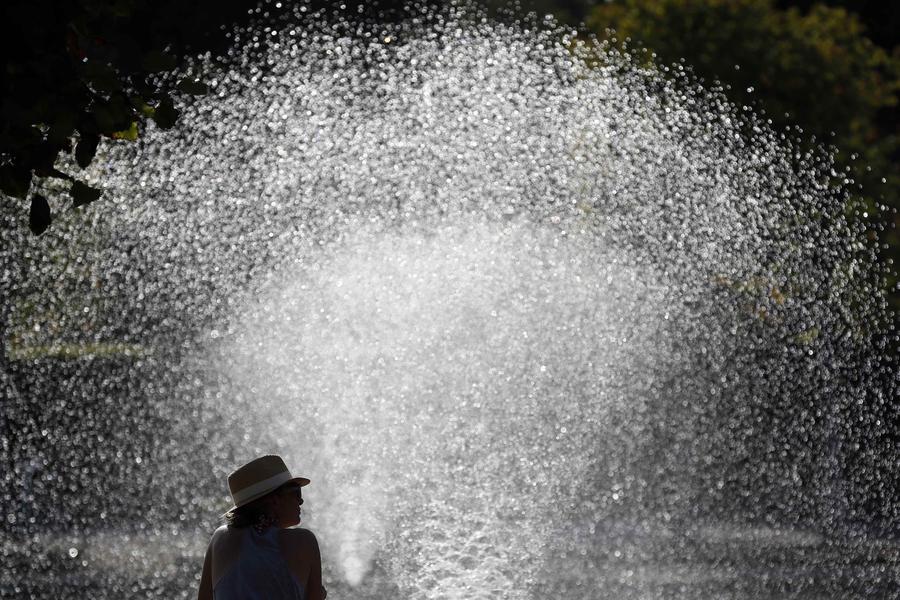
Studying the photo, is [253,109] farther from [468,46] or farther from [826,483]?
[826,483]

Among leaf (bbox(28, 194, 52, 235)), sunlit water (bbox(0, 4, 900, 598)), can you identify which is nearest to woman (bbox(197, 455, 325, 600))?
leaf (bbox(28, 194, 52, 235))

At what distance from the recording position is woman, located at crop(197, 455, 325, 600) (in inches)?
145

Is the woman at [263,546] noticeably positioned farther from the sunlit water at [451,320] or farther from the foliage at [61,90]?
the sunlit water at [451,320]

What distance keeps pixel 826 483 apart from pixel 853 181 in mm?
5016

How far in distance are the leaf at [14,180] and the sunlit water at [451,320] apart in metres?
6.12

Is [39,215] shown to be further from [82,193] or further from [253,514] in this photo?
[253,514]

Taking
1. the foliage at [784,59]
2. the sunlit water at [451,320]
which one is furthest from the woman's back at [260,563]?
the foliage at [784,59]

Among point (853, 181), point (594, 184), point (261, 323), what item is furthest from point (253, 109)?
point (853, 181)

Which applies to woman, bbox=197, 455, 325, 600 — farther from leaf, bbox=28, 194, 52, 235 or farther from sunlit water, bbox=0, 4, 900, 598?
sunlit water, bbox=0, 4, 900, 598

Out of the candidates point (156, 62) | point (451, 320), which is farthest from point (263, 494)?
point (451, 320)

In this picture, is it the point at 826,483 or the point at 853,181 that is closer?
the point at 826,483

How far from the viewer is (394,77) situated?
11969 millimetres

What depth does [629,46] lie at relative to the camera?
21.8 meters

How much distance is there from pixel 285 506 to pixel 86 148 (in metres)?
1.23
